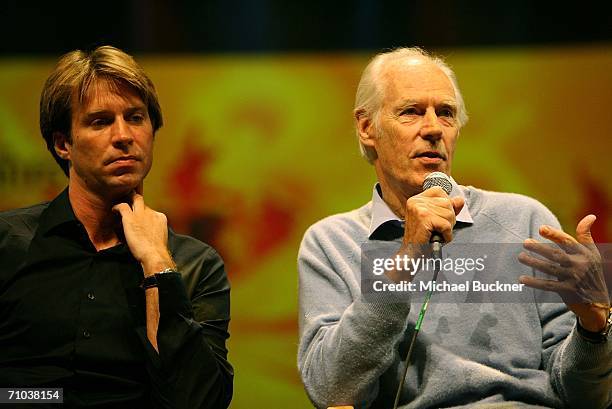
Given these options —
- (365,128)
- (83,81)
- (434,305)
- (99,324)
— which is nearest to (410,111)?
(365,128)

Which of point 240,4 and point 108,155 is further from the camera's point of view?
point 240,4

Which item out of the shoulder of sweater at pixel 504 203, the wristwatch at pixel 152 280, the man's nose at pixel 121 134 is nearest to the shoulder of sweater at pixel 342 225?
the shoulder of sweater at pixel 504 203

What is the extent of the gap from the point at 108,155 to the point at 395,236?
844 mm

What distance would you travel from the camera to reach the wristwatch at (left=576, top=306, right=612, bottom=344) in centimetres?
210

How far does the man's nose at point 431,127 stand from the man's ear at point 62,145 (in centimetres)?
102

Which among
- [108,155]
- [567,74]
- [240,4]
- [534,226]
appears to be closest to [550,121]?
[567,74]

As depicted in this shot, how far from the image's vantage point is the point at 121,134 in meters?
2.32

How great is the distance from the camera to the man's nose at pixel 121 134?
2.32 metres

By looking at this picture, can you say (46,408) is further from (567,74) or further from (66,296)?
(567,74)

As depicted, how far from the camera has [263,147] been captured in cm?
338

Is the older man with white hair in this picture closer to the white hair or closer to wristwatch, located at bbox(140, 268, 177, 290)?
the white hair

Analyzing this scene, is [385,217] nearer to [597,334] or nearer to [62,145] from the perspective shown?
[597,334]

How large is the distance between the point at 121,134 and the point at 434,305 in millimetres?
971

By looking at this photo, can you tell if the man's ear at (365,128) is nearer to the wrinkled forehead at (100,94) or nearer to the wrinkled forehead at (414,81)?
the wrinkled forehead at (414,81)
